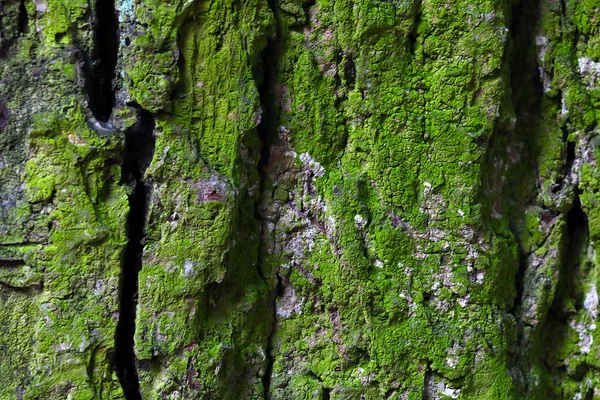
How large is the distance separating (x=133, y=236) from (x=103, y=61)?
42 centimetres

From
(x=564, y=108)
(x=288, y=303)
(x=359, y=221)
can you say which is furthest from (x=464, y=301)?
(x=564, y=108)

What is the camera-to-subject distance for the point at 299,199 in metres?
1.39

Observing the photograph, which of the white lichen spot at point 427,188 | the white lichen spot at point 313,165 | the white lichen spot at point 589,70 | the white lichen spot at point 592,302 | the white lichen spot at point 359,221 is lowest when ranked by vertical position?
the white lichen spot at point 592,302

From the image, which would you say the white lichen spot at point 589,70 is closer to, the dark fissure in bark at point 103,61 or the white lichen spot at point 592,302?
the white lichen spot at point 592,302

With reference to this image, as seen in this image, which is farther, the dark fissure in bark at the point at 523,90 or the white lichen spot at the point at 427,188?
the dark fissure in bark at the point at 523,90

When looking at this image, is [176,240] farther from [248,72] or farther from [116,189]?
[248,72]

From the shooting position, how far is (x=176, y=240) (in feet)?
4.15

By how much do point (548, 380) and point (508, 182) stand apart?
57 centimetres

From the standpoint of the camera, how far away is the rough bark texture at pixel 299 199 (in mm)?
1234

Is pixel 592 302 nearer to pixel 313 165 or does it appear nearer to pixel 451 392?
Result: pixel 451 392

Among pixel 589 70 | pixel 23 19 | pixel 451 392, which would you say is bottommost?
pixel 451 392

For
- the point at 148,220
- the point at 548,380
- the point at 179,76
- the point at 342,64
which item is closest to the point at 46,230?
the point at 148,220

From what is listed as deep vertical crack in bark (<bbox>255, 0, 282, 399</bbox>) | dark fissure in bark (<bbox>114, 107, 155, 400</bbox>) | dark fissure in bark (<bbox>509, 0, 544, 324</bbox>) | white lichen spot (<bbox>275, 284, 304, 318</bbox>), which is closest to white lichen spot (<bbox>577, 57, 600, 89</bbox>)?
dark fissure in bark (<bbox>509, 0, 544, 324</bbox>)

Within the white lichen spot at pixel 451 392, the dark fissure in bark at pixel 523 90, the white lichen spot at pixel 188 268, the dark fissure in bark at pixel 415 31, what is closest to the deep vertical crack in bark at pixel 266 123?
the white lichen spot at pixel 188 268
